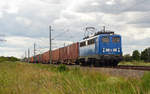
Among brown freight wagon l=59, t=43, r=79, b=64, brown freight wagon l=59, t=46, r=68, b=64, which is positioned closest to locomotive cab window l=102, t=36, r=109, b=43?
brown freight wagon l=59, t=43, r=79, b=64

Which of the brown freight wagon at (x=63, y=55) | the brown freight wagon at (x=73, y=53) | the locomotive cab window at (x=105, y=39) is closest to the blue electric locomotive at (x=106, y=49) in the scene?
the locomotive cab window at (x=105, y=39)

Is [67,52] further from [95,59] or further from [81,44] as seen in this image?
[95,59]

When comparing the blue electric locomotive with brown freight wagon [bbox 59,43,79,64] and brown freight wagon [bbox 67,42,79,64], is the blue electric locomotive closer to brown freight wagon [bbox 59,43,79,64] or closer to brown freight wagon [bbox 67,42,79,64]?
brown freight wagon [bbox 67,42,79,64]

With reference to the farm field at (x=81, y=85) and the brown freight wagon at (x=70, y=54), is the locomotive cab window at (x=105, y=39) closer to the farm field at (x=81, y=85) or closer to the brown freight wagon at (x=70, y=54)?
the brown freight wagon at (x=70, y=54)

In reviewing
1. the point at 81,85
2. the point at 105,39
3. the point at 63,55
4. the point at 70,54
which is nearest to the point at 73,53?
the point at 70,54

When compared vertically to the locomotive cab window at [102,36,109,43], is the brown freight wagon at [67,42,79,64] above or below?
below

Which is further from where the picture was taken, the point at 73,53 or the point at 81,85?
the point at 73,53

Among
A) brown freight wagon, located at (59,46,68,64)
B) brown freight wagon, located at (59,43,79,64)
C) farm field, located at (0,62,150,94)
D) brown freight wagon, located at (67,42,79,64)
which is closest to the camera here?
farm field, located at (0,62,150,94)

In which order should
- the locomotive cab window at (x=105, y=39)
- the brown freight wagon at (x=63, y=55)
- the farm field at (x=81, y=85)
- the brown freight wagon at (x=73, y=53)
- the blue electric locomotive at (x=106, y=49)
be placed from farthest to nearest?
the brown freight wagon at (x=63, y=55), the brown freight wagon at (x=73, y=53), the locomotive cab window at (x=105, y=39), the blue electric locomotive at (x=106, y=49), the farm field at (x=81, y=85)

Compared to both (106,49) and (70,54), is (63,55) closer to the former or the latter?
(70,54)

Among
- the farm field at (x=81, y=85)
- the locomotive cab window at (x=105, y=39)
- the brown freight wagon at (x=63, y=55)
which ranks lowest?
the farm field at (x=81, y=85)

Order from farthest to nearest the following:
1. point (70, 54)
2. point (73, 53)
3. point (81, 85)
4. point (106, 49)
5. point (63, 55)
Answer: point (63, 55) → point (70, 54) → point (73, 53) → point (106, 49) → point (81, 85)

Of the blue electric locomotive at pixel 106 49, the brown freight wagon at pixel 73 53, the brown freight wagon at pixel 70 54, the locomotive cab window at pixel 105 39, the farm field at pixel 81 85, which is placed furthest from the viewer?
the brown freight wagon at pixel 70 54

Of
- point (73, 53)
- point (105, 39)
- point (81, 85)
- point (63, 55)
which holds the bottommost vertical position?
point (81, 85)
